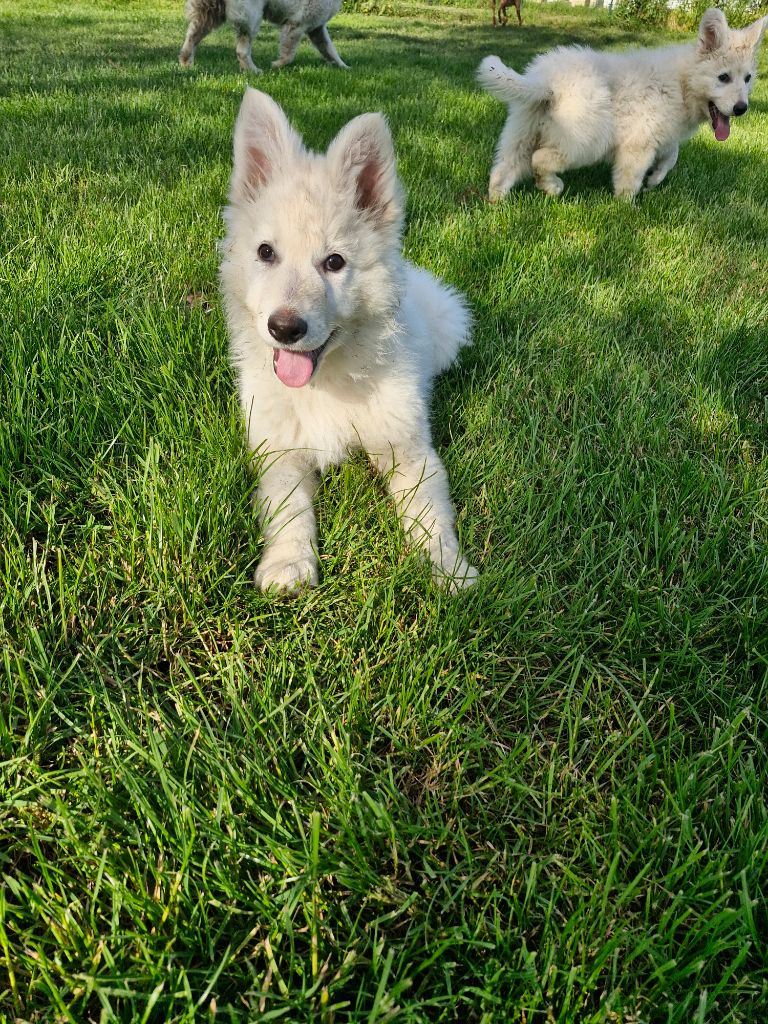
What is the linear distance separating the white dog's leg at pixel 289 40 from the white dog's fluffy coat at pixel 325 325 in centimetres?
950

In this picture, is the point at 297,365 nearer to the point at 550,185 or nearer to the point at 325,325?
the point at 325,325

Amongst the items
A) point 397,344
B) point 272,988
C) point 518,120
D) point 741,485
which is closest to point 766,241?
point 518,120

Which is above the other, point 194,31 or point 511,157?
point 194,31

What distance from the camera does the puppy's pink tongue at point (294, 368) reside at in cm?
176

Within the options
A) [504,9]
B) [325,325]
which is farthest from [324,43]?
[504,9]

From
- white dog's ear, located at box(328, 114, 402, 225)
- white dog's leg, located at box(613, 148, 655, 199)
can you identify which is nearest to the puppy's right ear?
white dog's ear, located at box(328, 114, 402, 225)

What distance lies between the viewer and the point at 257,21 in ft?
29.4

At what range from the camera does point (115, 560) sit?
1558mm

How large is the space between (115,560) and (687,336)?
8.66 ft

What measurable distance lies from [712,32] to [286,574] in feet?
19.1

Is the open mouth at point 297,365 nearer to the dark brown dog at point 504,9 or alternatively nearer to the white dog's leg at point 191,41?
the white dog's leg at point 191,41

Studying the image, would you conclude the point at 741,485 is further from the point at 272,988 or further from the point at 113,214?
the point at 113,214

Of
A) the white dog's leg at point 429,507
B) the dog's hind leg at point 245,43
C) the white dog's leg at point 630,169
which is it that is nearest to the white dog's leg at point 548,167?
the white dog's leg at point 630,169

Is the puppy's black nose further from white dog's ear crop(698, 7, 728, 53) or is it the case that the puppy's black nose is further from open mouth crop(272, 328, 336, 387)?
white dog's ear crop(698, 7, 728, 53)
